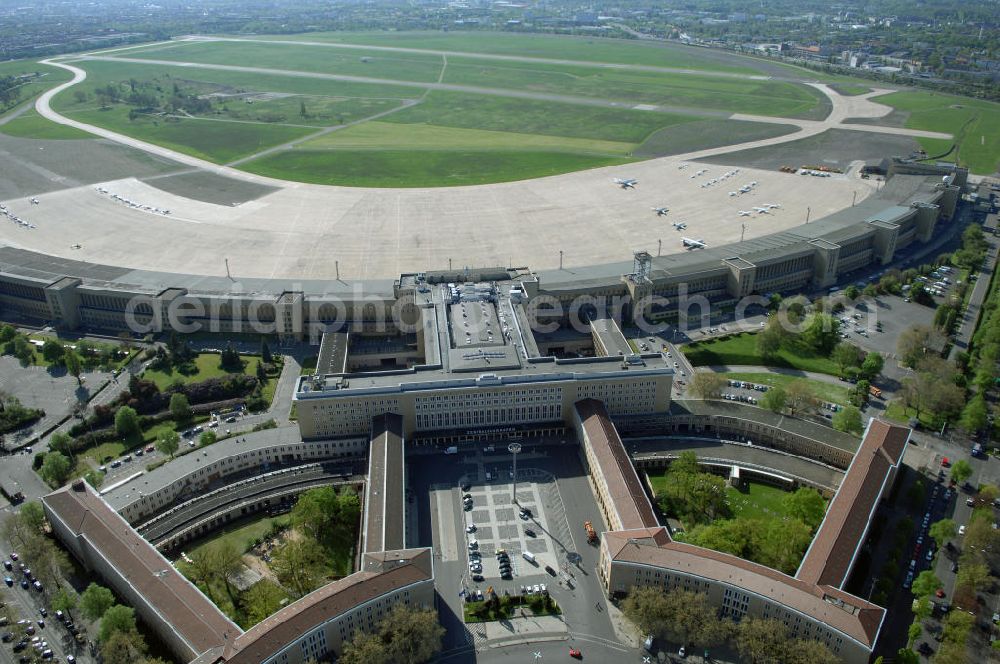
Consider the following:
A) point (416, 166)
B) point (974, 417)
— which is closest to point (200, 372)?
point (974, 417)

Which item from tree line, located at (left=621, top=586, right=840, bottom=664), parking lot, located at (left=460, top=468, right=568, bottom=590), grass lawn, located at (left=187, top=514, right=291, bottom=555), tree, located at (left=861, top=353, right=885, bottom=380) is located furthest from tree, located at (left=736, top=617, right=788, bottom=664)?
tree, located at (left=861, top=353, right=885, bottom=380)

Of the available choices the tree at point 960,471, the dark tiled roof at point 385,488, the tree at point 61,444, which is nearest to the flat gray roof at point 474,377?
the dark tiled roof at point 385,488

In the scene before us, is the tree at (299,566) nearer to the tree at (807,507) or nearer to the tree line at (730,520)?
the tree line at (730,520)

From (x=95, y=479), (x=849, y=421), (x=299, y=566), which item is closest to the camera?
(x=299, y=566)

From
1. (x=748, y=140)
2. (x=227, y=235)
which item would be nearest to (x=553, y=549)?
(x=227, y=235)

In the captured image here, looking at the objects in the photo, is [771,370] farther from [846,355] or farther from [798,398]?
[798,398]

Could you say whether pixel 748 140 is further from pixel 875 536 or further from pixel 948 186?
pixel 875 536

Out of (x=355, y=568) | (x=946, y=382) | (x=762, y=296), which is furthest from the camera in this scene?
(x=762, y=296)
